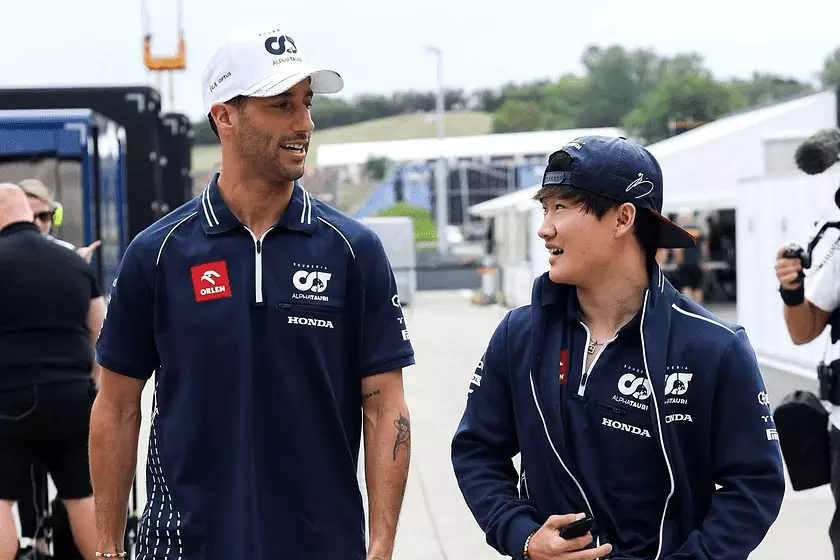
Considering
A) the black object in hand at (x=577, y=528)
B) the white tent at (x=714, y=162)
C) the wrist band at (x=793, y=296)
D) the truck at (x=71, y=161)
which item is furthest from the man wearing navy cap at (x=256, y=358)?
the white tent at (x=714, y=162)

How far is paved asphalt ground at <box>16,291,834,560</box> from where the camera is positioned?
24.5 feet

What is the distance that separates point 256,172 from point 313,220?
18 cm

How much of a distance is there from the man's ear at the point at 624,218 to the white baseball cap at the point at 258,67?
78 centimetres

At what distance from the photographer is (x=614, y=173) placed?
9.23 ft

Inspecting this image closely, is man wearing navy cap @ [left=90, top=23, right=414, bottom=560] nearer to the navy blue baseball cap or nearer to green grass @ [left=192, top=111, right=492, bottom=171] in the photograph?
the navy blue baseball cap

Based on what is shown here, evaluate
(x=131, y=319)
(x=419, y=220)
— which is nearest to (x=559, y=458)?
(x=131, y=319)

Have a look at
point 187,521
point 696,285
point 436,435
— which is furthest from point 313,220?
point 696,285

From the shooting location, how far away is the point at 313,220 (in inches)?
123

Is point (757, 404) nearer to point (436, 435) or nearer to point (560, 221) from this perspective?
point (560, 221)

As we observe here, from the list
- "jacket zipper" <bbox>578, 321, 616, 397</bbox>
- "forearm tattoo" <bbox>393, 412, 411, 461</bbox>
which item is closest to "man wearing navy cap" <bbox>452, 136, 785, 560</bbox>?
"jacket zipper" <bbox>578, 321, 616, 397</bbox>

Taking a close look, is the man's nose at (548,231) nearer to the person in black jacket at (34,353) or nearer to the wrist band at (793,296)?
the wrist band at (793,296)

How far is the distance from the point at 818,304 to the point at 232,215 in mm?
2239

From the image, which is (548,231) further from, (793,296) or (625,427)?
(793,296)

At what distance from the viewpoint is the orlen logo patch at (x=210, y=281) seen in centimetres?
302
